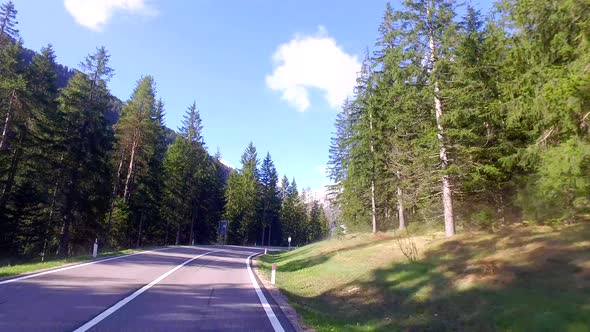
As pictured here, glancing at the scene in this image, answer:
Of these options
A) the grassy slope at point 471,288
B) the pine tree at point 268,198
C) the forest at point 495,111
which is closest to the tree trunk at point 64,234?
the grassy slope at point 471,288

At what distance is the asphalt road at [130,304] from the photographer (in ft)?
Answer: 22.9

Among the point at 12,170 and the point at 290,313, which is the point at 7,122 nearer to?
the point at 12,170

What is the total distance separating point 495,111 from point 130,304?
637 inches

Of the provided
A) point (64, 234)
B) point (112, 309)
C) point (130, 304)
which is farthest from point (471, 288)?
point (64, 234)

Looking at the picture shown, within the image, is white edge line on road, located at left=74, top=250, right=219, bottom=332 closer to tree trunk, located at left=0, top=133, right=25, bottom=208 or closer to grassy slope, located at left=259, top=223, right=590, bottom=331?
grassy slope, located at left=259, top=223, right=590, bottom=331

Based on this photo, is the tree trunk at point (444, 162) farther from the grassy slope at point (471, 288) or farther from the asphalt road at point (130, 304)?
the asphalt road at point (130, 304)

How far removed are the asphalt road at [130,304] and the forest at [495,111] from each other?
9.30 metres

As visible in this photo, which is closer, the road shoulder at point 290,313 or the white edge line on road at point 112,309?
the white edge line on road at point 112,309

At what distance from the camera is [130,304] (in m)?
8.85

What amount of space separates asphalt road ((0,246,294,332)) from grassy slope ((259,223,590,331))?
5.02ft

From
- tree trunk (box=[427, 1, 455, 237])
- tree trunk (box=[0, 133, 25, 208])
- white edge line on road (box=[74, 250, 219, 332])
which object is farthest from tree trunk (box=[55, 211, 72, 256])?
tree trunk (box=[427, 1, 455, 237])

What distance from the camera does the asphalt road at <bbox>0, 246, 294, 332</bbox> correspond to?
22.9ft

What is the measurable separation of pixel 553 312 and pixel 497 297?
1678 millimetres

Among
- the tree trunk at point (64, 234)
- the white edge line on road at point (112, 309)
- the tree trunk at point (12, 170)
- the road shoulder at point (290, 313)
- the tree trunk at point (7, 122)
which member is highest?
the tree trunk at point (7, 122)
